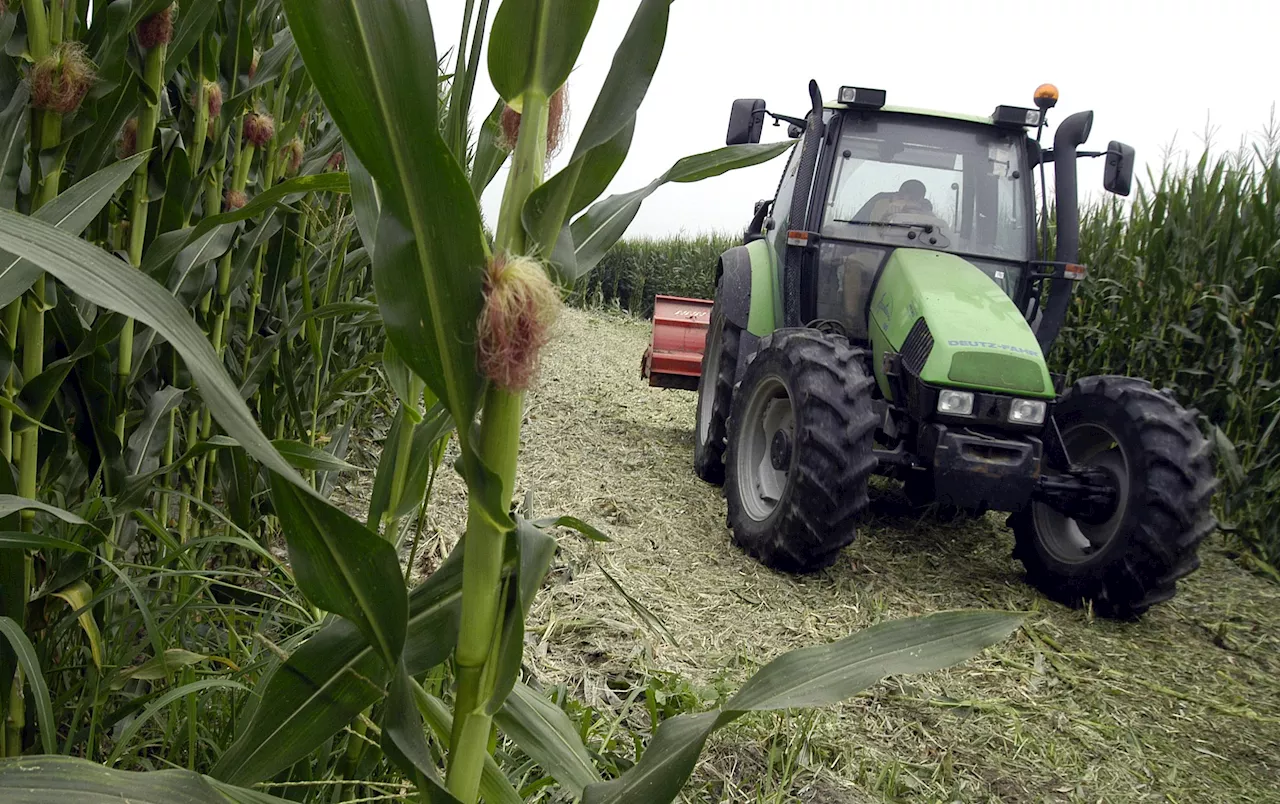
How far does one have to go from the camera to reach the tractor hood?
3.04m

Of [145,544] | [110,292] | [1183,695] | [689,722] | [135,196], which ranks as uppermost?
[135,196]

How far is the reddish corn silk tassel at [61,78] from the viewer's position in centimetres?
109

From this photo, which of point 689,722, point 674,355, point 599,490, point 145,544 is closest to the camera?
point 689,722

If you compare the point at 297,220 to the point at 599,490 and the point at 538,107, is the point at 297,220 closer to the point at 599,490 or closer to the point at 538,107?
the point at 538,107

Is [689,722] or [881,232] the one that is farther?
[881,232]

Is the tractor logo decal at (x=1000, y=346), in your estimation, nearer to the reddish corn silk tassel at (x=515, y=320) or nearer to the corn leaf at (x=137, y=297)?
the reddish corn silk tassel at (x=515, y=320)

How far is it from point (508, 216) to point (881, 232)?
329 cm

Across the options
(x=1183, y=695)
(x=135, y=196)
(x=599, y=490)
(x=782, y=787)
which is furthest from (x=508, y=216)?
(x=599, y=490)

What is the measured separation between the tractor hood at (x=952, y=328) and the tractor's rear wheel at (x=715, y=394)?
0.83 m

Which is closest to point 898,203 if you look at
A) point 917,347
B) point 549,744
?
point 917,347

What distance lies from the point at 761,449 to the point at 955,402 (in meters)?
0.95

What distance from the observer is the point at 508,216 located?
728mm

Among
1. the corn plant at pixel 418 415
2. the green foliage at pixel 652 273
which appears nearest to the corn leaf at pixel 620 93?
the corn plant at pixel 418 415

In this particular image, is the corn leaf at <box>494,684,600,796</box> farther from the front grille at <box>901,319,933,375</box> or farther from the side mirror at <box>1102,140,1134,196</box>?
the side mirror at <box>1102,140,1134,196</box>
